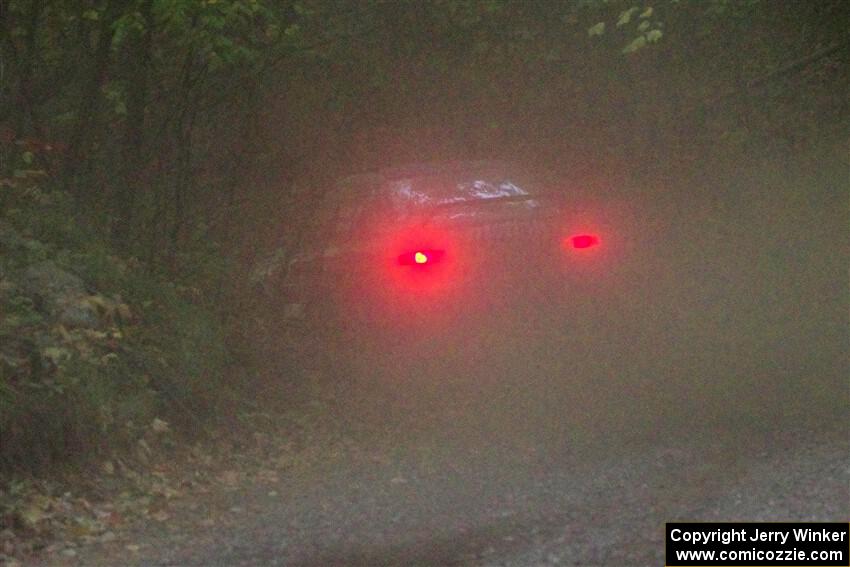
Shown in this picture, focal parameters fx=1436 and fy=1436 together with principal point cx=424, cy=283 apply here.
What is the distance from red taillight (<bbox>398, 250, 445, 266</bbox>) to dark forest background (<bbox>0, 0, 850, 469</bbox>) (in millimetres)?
1417

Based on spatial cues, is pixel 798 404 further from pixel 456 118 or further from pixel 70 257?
pixel 456 118

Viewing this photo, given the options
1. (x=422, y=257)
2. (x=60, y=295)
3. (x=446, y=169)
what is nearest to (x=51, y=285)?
(x=60, y=295)

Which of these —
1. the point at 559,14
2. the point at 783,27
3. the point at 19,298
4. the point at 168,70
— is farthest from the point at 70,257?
the point at 783,27

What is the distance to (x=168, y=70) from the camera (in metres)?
13.0

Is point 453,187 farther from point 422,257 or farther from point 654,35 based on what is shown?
point 654,35

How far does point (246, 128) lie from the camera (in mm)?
13539

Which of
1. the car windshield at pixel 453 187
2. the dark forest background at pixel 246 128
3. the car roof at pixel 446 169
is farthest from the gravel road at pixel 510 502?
the car roof at pixel 446 169

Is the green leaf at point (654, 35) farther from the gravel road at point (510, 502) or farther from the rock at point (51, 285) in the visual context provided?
the rock at point (51, 285)

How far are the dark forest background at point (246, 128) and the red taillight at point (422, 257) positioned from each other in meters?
1.42

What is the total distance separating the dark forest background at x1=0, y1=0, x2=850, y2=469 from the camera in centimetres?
976

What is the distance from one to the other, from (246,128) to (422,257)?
2.72m

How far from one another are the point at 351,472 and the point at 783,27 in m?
8.88

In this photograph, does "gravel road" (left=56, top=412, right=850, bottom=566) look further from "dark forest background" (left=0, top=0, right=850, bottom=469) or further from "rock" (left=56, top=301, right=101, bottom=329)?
"rock" (left=56, top=301, right=101, bottom=329)

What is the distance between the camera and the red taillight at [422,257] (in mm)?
11758
